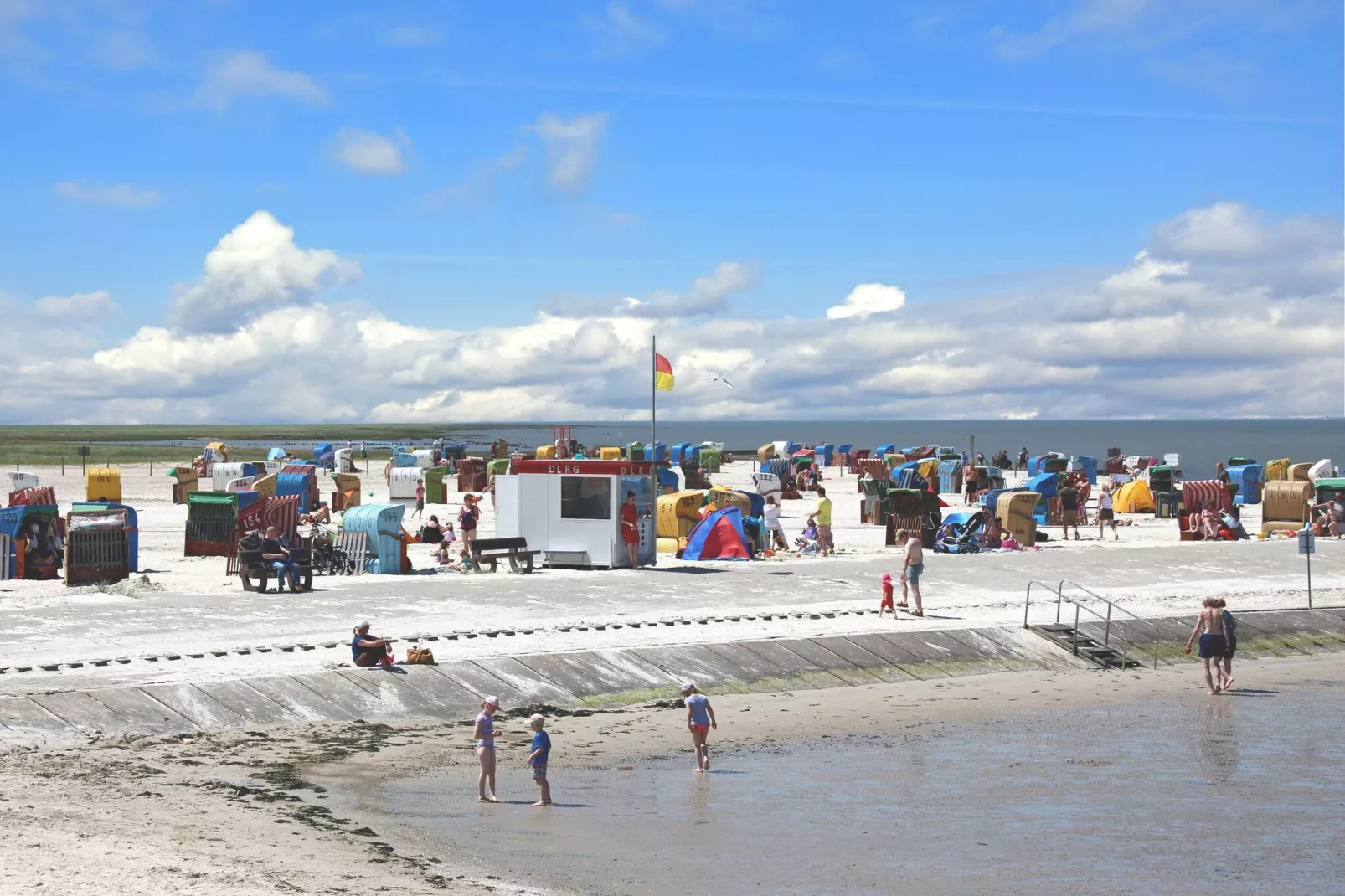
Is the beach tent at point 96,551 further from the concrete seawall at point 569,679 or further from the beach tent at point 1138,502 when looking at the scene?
the beach tent at point 1138,502

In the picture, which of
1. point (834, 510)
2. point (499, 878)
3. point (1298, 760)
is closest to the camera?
point (499, 878)

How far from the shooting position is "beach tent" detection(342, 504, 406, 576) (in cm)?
2538

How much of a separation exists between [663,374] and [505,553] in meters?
5.05

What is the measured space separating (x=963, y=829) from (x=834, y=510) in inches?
1344

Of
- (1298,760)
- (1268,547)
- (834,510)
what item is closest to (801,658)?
(1298,760)

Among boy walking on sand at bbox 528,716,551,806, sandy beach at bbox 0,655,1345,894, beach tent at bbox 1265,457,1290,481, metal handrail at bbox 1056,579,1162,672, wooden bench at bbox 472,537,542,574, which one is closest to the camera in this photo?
sandy beach at bbox 0,655,1345,894

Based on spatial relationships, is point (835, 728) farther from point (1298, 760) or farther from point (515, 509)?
point (515, 509)

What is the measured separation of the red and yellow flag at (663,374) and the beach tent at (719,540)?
8.96 ft

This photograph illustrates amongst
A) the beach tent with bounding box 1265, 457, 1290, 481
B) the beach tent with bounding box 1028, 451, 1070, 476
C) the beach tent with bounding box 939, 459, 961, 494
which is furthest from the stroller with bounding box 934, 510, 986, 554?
the beach tent with bounding box 1028, 451, 1070, 476

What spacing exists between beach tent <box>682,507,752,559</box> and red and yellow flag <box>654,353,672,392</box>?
2.73 meters

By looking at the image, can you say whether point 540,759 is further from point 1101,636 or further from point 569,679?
point 1101,636

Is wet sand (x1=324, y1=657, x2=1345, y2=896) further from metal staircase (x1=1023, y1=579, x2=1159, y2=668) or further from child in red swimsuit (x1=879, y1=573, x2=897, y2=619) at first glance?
child in red swimsuit (x1=879, y1=573, x2=897, y2=619)

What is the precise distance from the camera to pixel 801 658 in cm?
1972

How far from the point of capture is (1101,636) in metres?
22.4
